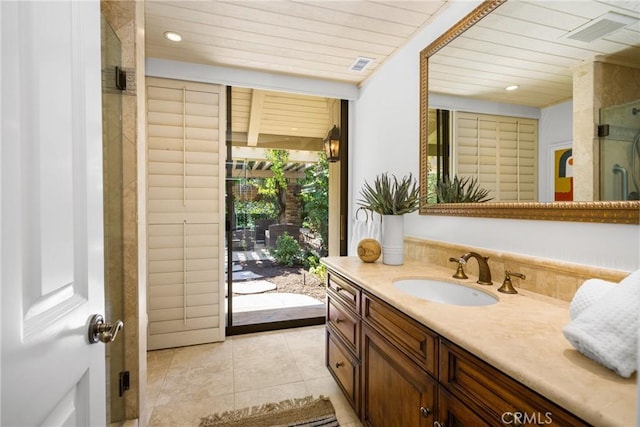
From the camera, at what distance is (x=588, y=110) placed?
106cm

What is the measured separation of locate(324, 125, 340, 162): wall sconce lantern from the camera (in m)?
2.93

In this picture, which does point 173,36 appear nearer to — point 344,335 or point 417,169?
point 417,169

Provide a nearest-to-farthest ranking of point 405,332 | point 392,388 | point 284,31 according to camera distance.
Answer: point 405,332, point 392,388, point 284,31

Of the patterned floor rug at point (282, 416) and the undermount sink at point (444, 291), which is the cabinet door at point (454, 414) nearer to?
the undermount sink at point (444, 291)

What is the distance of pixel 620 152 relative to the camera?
96 centimetres

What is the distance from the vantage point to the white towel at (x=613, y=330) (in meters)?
0.60

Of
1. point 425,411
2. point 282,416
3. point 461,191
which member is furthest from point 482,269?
point 282,416

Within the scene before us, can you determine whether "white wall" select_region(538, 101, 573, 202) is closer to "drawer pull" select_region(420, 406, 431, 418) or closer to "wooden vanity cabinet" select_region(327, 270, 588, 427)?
"wooden vanity cabinet" select_region(327, 270, 588, 427)

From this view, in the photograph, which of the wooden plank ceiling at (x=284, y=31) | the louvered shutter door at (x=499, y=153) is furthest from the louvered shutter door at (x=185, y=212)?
the louvered shutter door at (x=499, y=153)

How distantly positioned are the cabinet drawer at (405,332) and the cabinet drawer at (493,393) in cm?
5

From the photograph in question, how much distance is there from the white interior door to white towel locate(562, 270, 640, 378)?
1.10 m

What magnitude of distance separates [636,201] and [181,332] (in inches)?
118

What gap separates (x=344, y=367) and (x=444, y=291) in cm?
74

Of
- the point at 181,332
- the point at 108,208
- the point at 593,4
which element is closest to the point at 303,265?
the point at 181,332
